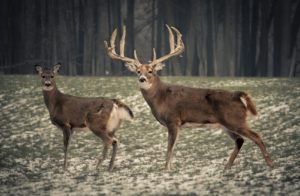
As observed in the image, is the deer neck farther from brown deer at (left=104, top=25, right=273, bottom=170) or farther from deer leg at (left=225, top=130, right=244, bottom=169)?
deer leg at (left=225, top=130, right=244, bottom=169)

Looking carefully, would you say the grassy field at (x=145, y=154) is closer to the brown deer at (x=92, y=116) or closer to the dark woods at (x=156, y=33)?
the brown deer at (x=92, y=116)

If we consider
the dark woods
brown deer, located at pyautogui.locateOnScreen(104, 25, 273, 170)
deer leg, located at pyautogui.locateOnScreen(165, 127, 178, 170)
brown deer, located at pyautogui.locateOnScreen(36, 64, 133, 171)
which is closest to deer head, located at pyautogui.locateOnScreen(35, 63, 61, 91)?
brown deer, located at pyautogui.locateOnScreen(36, 64, 133, 171)

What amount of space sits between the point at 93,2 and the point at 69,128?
19.5m

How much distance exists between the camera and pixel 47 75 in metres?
12.8

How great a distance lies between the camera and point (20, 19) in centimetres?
3100

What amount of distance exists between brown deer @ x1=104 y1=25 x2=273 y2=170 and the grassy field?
1.89ft

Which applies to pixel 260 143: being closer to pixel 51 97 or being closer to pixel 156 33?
pixel 51 97

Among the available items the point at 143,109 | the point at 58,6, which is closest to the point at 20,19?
the point at 58,6

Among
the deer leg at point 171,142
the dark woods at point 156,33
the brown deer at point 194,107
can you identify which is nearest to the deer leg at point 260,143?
the brown deer at point 194,107

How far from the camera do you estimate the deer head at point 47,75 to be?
12711mm

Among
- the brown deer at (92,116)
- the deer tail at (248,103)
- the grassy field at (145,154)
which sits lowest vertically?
the grassy field at (145,154)

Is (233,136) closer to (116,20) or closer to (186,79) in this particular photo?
(186,79)

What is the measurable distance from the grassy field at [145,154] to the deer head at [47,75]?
143 cm

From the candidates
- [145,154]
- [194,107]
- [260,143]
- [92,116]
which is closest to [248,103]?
[260,143]
